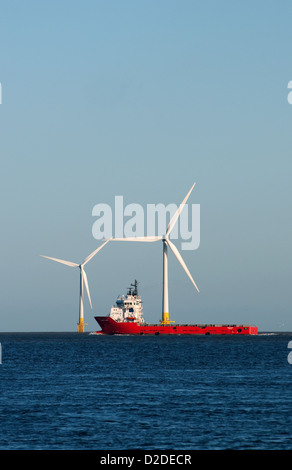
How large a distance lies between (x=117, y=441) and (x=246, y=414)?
1684 centimetres

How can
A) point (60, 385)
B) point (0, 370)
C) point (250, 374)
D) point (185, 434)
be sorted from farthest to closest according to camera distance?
point (0, 370), point (250, 374), point (60, 385), point (185, 434)

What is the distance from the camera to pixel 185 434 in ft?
187

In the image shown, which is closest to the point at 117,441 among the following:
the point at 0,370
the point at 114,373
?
the point at 114,373

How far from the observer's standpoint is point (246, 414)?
6656cm
